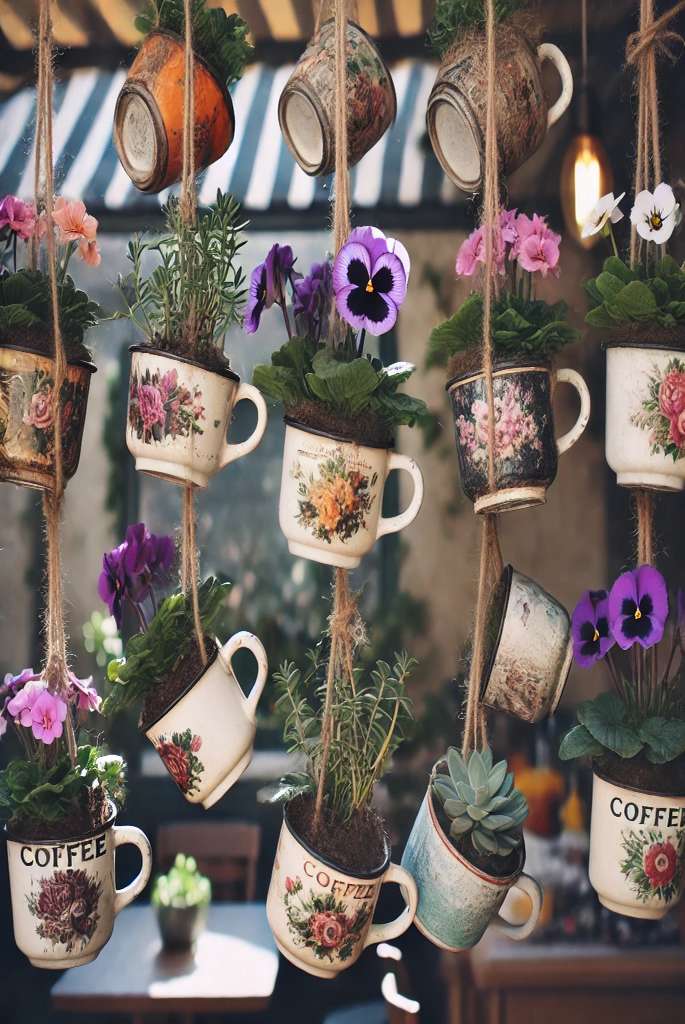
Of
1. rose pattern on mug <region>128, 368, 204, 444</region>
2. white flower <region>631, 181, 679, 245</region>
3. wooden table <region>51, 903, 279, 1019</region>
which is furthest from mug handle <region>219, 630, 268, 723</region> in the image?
wooden table <region>51, 903, 279, 1019</region>

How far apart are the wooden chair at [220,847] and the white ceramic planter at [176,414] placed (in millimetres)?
1248

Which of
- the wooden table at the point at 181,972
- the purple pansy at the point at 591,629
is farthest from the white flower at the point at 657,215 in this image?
the wooden table at the point at 181,972

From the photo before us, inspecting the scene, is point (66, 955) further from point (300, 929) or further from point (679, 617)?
point (679, 617)

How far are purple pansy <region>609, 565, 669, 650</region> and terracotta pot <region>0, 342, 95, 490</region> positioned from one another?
0.58 m

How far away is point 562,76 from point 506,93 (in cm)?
7

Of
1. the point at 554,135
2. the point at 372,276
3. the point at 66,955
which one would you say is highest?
the point at 554,135

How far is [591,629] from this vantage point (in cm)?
118

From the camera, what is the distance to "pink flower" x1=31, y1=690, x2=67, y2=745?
1198 mm

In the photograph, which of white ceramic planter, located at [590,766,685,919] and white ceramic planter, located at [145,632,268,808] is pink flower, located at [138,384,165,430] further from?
white ceramic planter, located at [590,766,685,919]

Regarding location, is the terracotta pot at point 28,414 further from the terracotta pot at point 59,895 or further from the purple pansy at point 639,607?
the purple pansy at point 639,607

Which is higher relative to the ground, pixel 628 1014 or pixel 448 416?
pixel 448 416

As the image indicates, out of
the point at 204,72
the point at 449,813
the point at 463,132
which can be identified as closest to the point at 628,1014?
the point at 449,813

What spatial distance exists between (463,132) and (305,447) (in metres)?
0.42

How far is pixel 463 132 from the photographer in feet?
4.30
